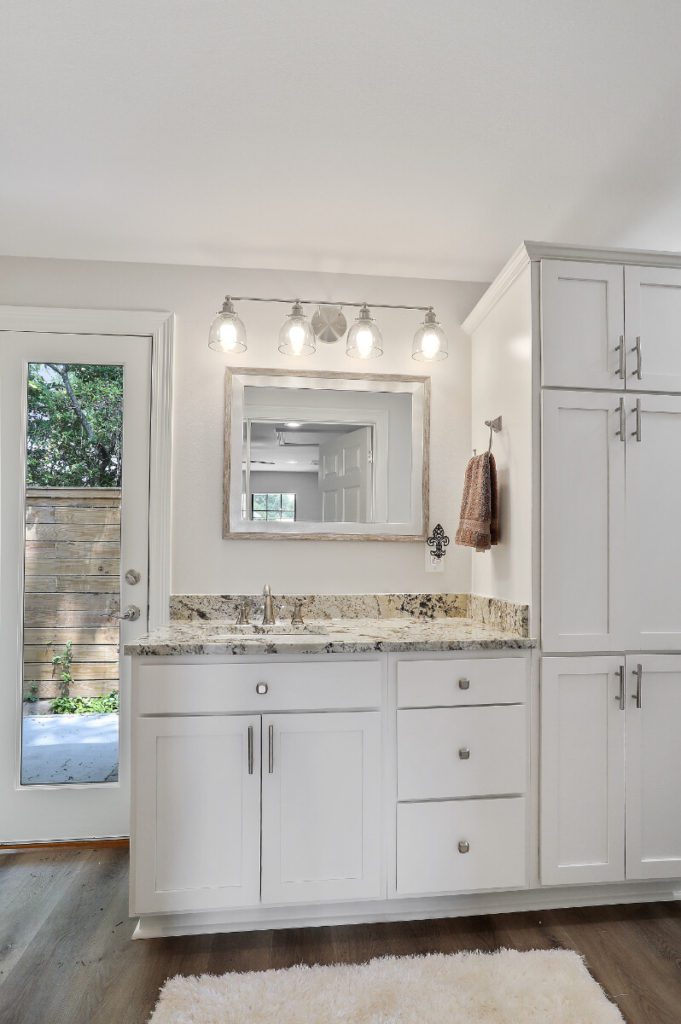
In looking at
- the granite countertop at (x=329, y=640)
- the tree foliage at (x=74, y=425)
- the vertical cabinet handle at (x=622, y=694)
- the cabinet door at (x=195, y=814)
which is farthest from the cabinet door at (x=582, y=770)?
the tree foliage at (x=74, y=425)

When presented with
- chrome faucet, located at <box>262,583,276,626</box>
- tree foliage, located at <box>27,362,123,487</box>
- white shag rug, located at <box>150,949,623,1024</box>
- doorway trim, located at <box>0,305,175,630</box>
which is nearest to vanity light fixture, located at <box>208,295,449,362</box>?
doorway trim, located at <box>0,305,175,630</box>

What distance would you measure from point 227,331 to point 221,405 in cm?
33

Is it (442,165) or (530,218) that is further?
(530,218)

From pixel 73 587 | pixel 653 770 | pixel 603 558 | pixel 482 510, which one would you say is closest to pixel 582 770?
pixel 653 770

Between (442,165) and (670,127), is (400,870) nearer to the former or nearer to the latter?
(442,165)

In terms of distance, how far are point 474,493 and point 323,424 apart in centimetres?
72

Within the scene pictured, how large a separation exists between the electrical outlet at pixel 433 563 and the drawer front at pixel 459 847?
0.97 meters

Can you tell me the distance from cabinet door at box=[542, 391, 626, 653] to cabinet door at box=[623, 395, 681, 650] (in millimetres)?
41

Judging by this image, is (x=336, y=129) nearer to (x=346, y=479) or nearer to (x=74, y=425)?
(x=346, y=479)

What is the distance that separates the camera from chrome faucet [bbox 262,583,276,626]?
8.36ft

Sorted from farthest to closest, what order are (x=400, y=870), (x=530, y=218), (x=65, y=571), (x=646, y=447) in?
(x=65, y=571), (x=530, y=218), (x=646, y=447), (x=400, y=870)

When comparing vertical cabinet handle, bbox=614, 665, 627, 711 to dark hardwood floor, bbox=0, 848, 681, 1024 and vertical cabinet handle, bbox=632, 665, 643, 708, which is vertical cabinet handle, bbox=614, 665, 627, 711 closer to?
vertical cabinet handle, bbox=632, 665, 643, 708

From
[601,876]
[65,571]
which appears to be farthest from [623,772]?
[65,571]

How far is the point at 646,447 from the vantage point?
2246 millimetres
